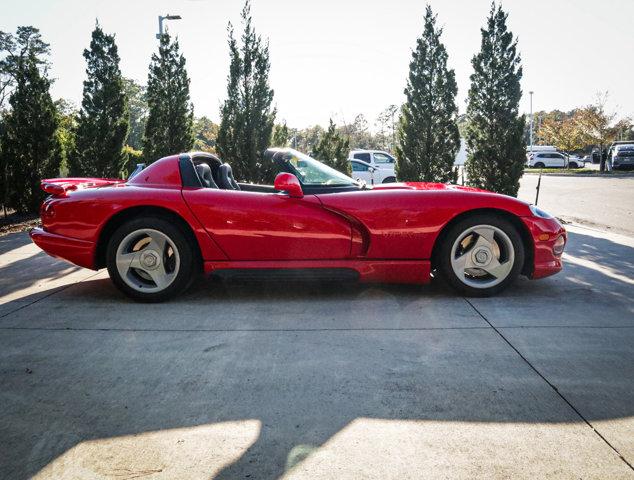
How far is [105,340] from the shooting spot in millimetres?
3033

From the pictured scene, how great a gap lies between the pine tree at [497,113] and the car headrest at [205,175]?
6.66m

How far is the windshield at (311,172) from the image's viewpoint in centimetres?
409

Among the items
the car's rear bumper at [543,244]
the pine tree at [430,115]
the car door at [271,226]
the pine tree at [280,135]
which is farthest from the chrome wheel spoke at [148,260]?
the pine tree at [280,135]

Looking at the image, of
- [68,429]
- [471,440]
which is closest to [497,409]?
[471,440]

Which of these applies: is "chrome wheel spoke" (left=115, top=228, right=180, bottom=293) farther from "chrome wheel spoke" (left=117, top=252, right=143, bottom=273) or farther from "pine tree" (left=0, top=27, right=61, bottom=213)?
"pine tree" (left=0, top=27, right=61, bottom=213)

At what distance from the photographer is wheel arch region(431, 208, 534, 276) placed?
386 centimetres

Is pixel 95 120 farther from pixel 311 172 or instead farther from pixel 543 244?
pixel 543 244

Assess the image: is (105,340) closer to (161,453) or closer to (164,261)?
(164,261)

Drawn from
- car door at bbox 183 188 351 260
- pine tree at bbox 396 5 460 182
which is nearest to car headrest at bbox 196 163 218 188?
car door at bbox 183 188 351 260

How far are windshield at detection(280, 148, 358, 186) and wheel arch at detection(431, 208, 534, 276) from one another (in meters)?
0.86

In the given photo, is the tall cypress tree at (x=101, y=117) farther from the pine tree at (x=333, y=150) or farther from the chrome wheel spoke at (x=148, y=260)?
the chrome wheel spoke at (x=148, y=260)

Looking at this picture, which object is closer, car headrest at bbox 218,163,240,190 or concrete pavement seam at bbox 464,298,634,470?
concrete pavement seam at bbox 464,298,634,470

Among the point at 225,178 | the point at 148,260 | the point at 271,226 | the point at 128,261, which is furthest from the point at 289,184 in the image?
the point at 128,261

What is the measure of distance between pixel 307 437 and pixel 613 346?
1979 mm
